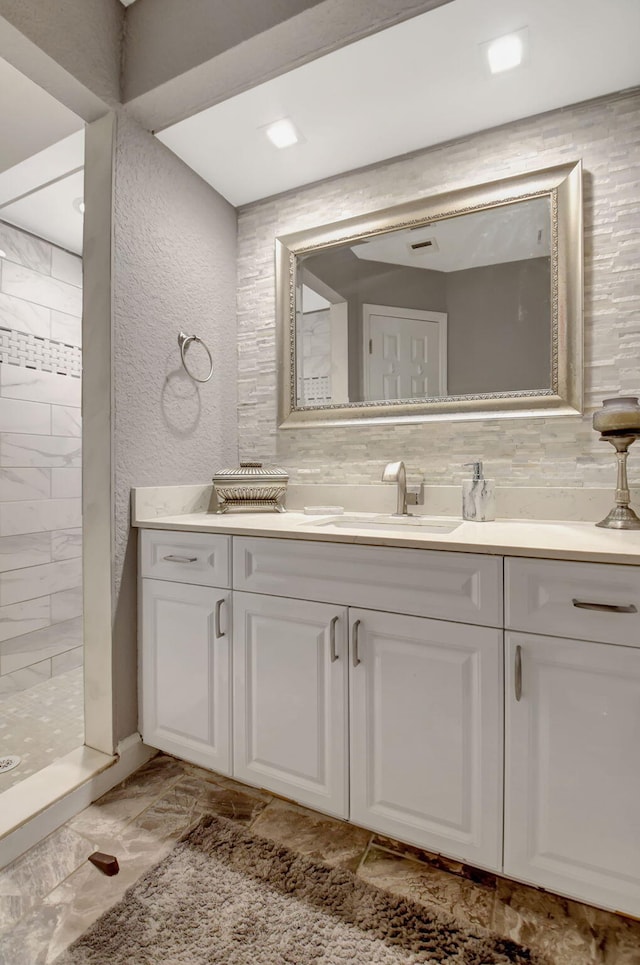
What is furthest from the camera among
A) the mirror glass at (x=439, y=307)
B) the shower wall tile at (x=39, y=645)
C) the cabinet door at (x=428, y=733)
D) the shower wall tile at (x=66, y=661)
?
the shower wall tile at (x=66, y=661)

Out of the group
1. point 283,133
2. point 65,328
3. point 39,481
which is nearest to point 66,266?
point 65,328

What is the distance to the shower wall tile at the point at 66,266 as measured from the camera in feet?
7.92

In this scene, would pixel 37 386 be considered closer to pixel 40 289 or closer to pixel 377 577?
pixel 40 289

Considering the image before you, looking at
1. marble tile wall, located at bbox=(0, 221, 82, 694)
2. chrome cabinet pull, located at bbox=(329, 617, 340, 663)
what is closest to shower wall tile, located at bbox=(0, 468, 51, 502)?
marble tile wall, located at bbox=(0, 221, 82, 694)

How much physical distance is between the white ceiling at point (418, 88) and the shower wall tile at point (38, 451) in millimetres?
1507

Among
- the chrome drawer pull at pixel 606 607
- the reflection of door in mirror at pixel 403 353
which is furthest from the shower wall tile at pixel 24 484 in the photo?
the chrome drawer pull at pixel 606 607

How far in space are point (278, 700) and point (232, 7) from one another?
79.7 inches

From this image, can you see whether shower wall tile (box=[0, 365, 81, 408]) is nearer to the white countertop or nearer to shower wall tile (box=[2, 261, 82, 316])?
shower wall tile (box=[2, 261, 82, 316])

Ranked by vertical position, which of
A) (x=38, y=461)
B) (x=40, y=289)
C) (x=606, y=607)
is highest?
(x=40, y=289)

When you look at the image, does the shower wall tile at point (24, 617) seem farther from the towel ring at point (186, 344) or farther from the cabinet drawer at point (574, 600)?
the cabinet drawer at point (574, 600)

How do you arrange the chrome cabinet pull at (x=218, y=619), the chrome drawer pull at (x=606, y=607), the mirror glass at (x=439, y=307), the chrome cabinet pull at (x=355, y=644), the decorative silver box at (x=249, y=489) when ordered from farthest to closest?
the decorative silver box at (x=249, y=489) < the mirror glass at (x=439, y=307) < the chrome cabinet pull at (x=218, y=619) < the chrome cabinet pull at (x=355, y=644) < the chrome drawer pull at (x=606, y=607)

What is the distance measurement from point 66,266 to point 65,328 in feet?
1.11

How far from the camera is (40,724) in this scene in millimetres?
1880

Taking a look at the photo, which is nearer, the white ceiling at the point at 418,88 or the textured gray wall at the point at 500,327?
the white ceiling at the point at 418,88
